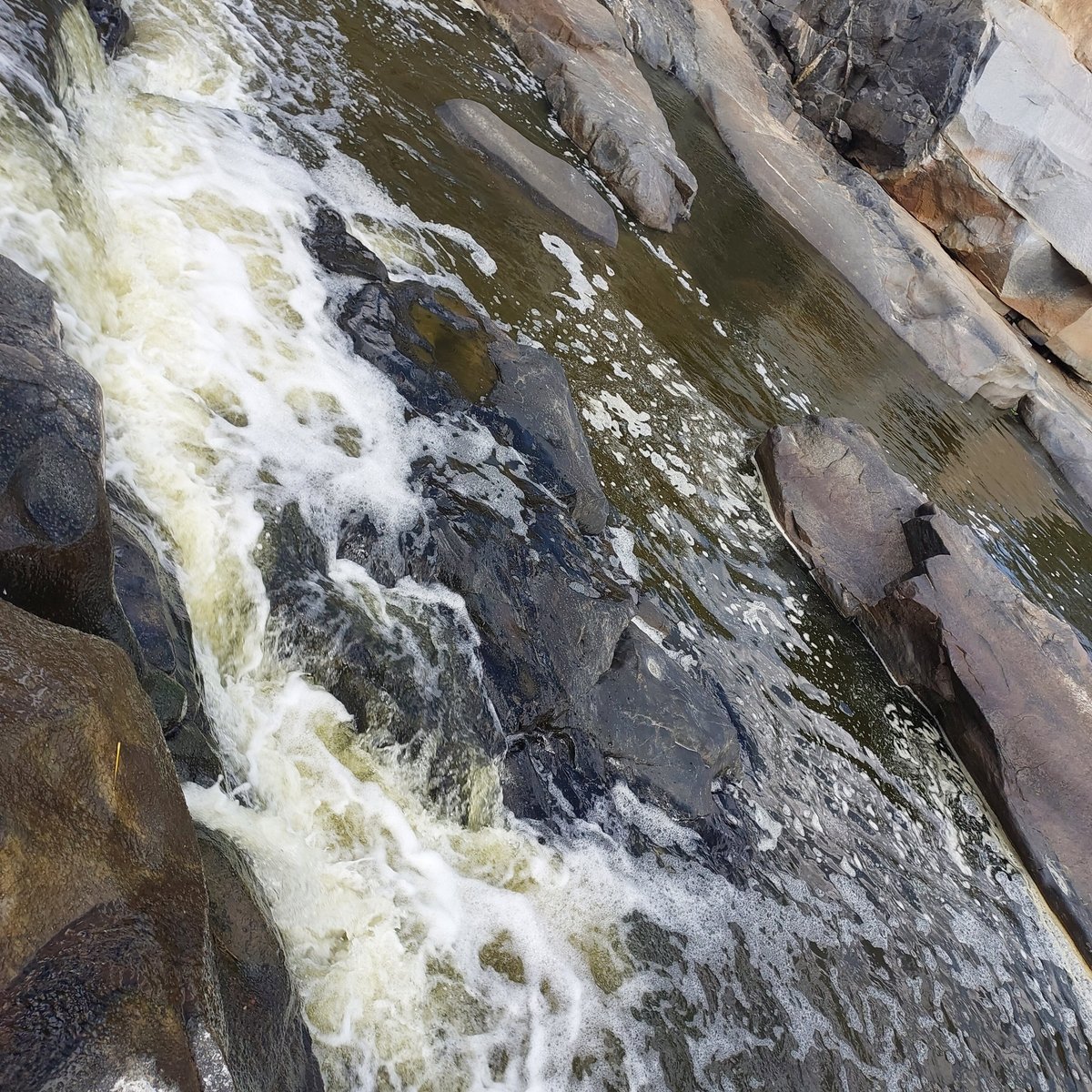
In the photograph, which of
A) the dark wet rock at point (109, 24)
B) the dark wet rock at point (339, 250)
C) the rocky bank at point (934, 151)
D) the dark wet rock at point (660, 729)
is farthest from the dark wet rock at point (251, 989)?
the rocky bank at point (934, 151)

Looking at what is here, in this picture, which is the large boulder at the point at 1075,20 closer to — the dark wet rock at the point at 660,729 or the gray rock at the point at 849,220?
the gray rock at the point at 849,220

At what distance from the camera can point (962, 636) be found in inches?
264

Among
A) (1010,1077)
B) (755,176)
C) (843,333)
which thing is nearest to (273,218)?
(1010,1077)

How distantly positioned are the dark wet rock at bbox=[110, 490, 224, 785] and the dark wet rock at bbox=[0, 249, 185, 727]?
0.71ft

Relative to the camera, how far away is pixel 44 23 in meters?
5.45

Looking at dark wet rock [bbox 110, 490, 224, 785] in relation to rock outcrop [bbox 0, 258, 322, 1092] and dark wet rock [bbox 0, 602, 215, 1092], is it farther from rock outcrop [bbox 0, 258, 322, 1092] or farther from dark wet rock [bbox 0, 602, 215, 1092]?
dark wet rock [bbox 0, 602, 215, 1092]

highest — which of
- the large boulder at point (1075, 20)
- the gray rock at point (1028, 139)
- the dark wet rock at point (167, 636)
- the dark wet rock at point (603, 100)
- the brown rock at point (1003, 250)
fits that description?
the large boulder at point (1075, 20)

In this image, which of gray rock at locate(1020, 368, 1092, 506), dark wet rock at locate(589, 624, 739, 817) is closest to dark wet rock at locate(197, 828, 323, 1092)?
dark wet rock at locate(589, 624, 739, 817)

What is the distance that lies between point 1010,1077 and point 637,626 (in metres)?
3.17

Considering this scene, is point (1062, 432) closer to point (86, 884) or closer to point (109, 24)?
point (109, 24)

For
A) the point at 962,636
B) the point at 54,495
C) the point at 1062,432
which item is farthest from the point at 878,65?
the point at 54,495

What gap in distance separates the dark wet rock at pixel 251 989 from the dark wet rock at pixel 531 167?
7.85 m

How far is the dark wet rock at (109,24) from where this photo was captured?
6473 millimetres

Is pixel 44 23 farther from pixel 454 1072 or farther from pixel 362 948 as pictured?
pixel 454 1072
